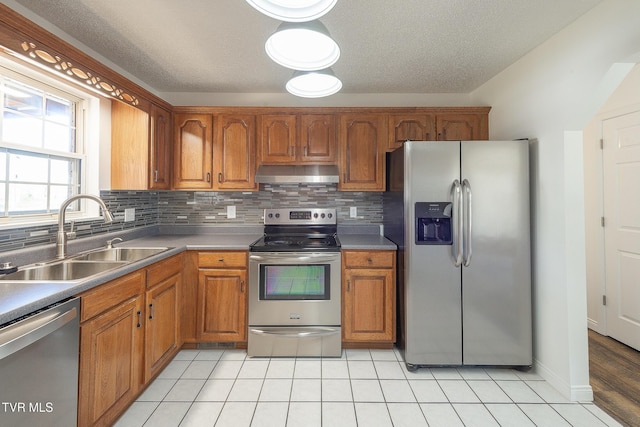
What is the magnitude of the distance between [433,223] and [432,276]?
396 millimetres

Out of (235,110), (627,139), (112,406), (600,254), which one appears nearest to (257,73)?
(235,110)

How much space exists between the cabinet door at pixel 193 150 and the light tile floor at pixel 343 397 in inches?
61.9

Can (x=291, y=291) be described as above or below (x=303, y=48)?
A: below

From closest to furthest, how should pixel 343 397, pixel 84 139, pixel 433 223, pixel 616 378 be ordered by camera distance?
pixel 343 397 → pixel 616 378 → pixel 433 223 → pixel 84 139

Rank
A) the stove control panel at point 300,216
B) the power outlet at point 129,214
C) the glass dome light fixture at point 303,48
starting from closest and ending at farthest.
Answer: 1. the glass dome light fixture at point 303,48
2. the power outlet at point 129,214
3. the stove control panel at point 300,216

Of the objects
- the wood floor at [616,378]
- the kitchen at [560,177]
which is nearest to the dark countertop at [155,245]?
the kitchen at [560,177]

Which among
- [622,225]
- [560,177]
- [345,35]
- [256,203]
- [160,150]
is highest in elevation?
[345,35]

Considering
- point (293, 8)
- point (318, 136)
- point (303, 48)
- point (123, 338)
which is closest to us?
point (293, 8)

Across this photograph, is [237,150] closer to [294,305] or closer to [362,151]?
[362,151]

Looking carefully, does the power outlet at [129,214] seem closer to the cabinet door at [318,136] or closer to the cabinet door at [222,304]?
the cabinet door at [222,304]

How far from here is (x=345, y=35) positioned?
6.43ft

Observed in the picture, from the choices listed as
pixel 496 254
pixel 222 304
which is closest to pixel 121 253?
pixel 222 304

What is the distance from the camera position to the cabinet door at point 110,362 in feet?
4.48

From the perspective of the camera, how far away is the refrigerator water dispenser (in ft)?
6.98
